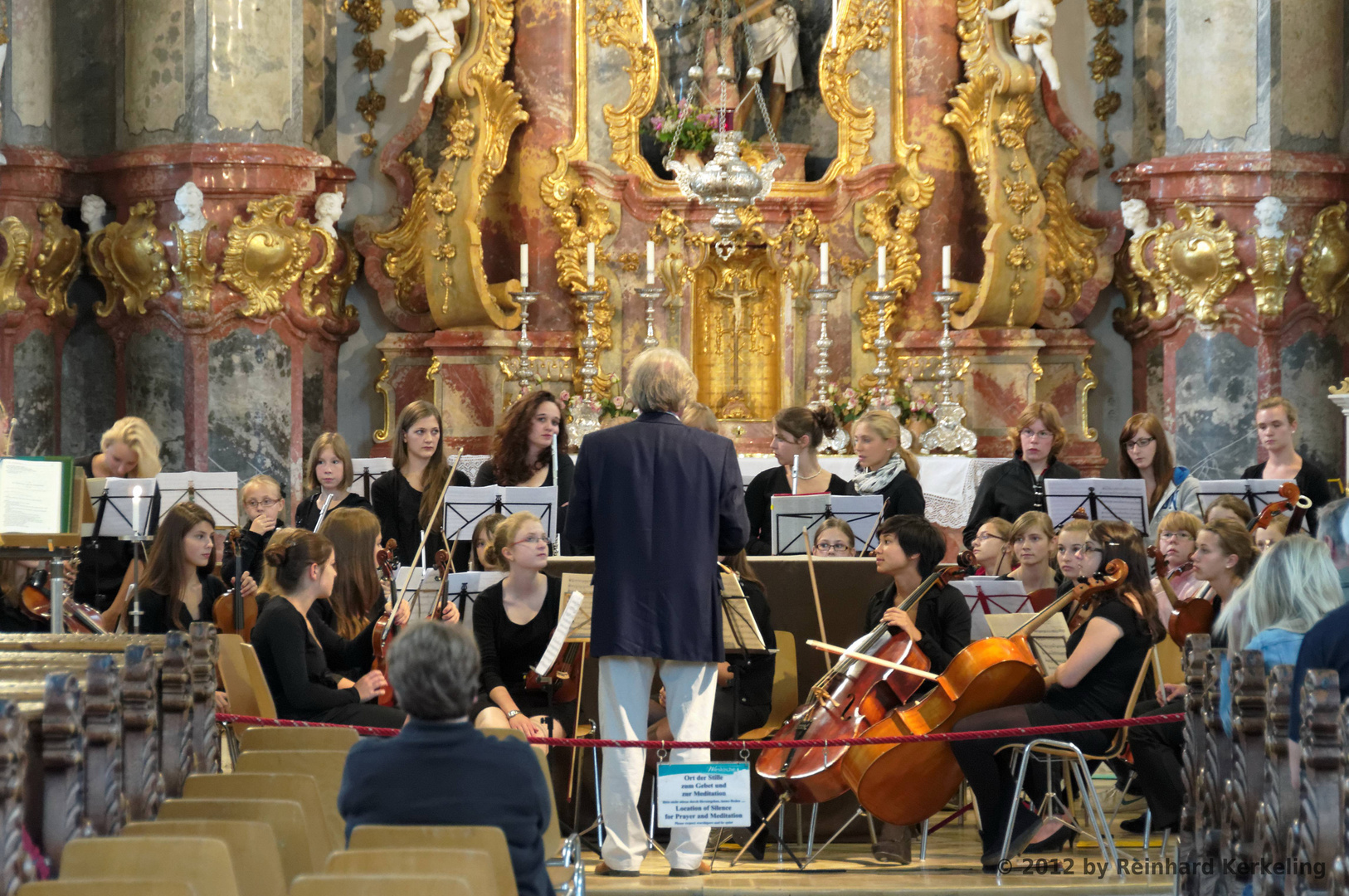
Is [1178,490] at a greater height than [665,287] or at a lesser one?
lesser

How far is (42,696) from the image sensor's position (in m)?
4.49

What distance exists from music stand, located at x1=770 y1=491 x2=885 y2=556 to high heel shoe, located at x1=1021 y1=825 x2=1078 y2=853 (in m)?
1.82

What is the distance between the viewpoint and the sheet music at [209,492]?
8273mm

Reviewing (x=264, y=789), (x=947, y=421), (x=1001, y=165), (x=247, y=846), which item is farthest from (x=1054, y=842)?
(x=1001, y=165)

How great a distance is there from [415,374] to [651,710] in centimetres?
636

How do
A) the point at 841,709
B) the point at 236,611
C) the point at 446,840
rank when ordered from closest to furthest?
the point at 446,840
the point at 841,709
the point at 236,611

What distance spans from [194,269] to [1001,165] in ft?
17.2

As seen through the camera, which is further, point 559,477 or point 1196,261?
point 1196,261

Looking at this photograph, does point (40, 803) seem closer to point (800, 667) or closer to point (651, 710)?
point (651, 710)

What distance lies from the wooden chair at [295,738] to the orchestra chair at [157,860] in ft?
4.66

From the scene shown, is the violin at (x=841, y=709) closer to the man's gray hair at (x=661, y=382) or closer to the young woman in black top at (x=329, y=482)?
the man's gray hair at (x=661, y=382)

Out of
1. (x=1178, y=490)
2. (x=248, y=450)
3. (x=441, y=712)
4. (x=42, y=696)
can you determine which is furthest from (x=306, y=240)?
(x=441, y=712)

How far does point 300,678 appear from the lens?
618 centimetres

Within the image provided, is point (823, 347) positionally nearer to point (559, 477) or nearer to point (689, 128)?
point (689, 128)
